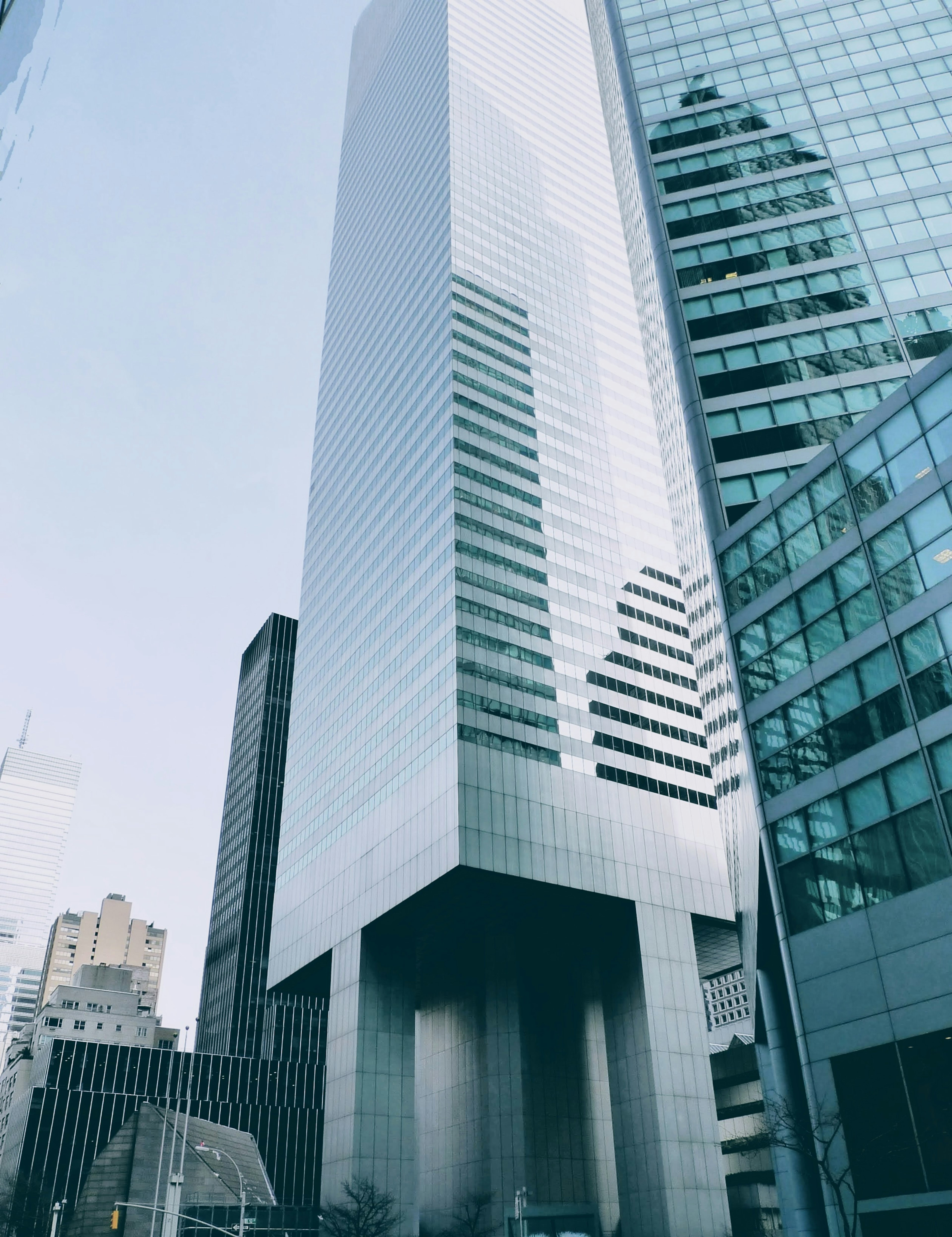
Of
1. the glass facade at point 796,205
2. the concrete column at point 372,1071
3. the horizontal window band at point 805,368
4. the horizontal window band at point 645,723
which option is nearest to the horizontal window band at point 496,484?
the horizontal window band at point 645,723

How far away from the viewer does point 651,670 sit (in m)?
91.9

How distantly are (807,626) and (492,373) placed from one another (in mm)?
58094

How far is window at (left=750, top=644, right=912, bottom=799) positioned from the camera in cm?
3694

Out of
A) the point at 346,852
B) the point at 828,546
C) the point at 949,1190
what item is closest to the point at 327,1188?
the point at 346,852

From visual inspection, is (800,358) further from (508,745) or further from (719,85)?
(508,745)

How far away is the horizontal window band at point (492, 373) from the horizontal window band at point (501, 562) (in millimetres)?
19207

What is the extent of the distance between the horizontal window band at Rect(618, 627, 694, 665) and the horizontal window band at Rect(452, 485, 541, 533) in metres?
12.6

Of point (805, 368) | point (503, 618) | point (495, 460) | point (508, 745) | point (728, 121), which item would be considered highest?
point (728, 121)

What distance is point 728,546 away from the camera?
49188 millimetres

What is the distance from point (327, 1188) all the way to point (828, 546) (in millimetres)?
61831

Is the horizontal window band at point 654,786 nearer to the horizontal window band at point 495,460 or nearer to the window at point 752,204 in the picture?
the horizontal window band at point 495,460

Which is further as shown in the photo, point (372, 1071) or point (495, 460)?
point (495, 460)

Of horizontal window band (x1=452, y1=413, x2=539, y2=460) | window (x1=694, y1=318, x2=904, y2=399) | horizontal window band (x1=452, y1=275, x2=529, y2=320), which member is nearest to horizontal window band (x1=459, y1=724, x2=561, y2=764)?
horizontal window band (x1=452, y1=413, x2=539, y2=460)

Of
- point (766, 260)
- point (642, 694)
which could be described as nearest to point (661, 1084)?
point (642, 694)
